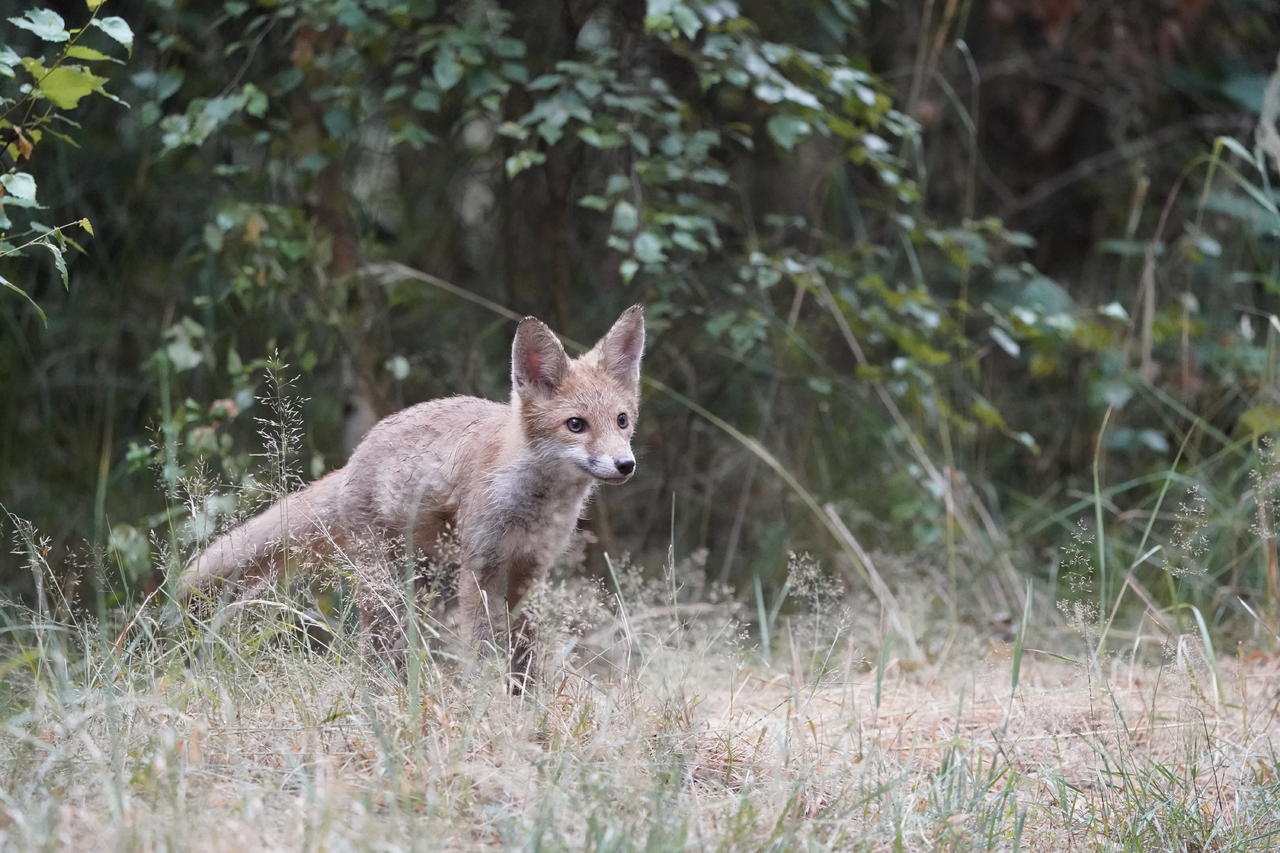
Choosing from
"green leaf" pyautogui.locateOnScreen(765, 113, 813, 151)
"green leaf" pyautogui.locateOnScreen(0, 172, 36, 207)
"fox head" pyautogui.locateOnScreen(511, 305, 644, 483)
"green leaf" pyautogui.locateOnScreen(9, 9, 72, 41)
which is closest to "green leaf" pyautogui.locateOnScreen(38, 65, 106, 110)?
"green leaf" pyautogui.locateOnScreen(9, 9, 72, 41)

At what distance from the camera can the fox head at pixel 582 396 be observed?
4.07 m

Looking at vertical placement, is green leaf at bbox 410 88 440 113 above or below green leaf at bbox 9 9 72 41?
below

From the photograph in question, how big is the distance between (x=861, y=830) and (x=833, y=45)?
419cm

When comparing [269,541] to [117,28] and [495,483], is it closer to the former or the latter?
[495,483]

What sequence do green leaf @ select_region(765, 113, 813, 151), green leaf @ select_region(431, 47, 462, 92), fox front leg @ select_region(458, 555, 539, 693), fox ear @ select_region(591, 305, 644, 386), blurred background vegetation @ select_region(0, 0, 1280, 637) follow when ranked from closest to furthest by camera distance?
fox front leg @ select_region(458, 555, 539, 693), fox ear @ select_region(591, 305, 644, 386), green leaf @ select_region(431, 47, 462, 92), green leaf @ select_region(765, 113, 813, 151), blurred background vegetation @ select_region(0, 0, 1280, 637)

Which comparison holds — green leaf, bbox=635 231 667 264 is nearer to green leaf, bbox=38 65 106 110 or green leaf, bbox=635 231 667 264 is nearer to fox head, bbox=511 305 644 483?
fox head, bbox=511 305 644 483

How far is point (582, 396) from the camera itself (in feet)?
13.9

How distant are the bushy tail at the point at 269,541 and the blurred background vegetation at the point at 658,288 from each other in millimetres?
152

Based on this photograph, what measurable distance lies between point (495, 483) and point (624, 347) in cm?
68

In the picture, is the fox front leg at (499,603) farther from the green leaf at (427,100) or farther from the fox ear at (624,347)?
the green leaf at (427,100)

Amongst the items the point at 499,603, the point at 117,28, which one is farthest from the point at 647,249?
the point at 117,28

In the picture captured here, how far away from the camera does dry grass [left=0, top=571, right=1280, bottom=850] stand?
8.16 ft

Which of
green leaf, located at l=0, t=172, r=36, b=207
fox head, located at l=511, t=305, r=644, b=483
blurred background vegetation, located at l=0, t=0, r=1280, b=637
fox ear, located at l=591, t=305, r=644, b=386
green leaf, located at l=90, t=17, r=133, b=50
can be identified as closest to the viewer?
green leaf, located at l=0, t=172, r=36, b=207

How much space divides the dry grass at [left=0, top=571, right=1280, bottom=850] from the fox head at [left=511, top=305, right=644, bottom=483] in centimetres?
67
